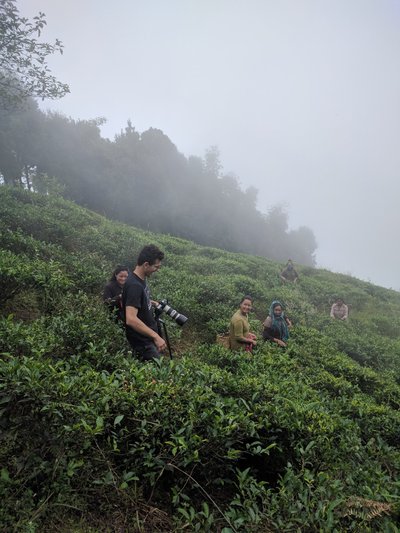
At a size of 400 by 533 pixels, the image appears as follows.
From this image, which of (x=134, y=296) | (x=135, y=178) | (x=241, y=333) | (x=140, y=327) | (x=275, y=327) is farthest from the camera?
(x=135, y=178)

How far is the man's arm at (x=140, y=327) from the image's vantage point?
4.12m

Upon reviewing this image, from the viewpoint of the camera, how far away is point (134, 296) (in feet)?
14.0

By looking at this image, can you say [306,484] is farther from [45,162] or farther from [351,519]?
[45,162]

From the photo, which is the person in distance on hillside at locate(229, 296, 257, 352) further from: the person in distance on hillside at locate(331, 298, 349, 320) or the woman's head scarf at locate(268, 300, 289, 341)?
the person in distance on hillside at locate(331, 298, 349, 320)

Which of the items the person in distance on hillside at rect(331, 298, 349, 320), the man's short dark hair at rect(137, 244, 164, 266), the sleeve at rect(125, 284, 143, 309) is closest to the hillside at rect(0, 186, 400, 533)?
the sleeve at rect(125, 284, 143, 309)

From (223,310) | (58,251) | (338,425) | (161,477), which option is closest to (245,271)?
(223,310)

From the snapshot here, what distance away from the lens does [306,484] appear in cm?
291

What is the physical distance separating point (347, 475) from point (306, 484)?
518mm

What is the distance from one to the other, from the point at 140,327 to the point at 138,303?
321mm

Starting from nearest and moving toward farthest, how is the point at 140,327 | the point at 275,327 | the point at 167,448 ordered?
the point at 167,448 → the point at 140,327 → the point at 275,327

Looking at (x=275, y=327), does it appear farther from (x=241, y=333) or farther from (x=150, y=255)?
(x=150, y=255)

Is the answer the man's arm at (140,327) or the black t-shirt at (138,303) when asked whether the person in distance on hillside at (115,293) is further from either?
the man's arm at (140,327)

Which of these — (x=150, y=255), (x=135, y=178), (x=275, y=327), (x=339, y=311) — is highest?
(x=135, y=178)

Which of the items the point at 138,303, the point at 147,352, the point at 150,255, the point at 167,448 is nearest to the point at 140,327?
the point at 138,303
